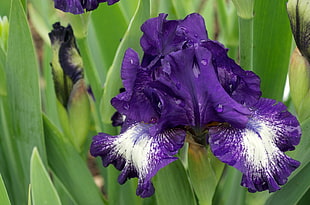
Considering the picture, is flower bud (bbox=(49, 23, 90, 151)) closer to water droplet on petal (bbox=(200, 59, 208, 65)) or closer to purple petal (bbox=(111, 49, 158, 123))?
purple petal (bbox=(111, 49, 158, 123))

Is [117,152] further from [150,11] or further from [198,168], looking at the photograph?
[150,11]

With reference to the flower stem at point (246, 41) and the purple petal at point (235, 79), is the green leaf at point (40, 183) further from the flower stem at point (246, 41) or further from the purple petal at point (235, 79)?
the flower stem at point (246, 41)

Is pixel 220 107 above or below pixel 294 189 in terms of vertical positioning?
above

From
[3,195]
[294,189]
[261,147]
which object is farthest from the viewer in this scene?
[294,189]

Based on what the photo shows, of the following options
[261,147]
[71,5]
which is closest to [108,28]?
[71,5]

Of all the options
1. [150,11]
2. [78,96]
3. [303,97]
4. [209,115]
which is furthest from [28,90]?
[303,97]

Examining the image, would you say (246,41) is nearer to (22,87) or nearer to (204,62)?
(204,62)
